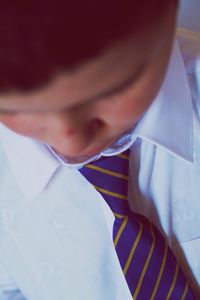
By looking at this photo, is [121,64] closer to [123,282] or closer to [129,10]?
[129,10]

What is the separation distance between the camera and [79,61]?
0.17 m

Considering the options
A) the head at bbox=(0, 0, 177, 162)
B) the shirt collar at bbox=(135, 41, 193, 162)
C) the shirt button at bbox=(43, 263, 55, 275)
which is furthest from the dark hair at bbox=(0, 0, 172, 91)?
the shirt button at bbox=(43, 263, 55, 275)

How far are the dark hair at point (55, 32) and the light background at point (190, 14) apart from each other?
1.08 ft

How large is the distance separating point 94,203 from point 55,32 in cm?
22

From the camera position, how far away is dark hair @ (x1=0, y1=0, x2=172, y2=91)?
153 millimetres

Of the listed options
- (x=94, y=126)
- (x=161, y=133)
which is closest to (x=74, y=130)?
(x=94, y=126)

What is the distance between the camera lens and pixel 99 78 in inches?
7.2

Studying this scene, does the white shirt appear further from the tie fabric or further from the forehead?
the forehead

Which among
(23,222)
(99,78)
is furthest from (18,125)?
(23,222)

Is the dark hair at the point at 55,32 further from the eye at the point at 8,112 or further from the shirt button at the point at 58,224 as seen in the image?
the shirt button at the point at 58,224

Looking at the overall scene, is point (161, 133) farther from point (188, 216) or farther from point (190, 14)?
point (190, 14)

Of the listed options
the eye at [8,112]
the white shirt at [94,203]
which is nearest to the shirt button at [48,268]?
the white shirt at [94,203]

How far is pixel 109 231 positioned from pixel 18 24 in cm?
24

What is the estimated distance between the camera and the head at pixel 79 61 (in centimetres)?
16
